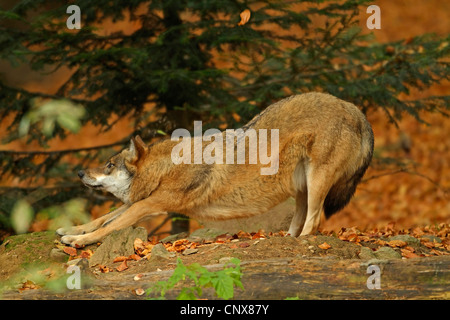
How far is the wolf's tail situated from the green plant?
2.80 metres

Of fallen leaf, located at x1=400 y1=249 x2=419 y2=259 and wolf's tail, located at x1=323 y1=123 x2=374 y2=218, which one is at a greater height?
wolf's tail, located at x1=323 y1=123 x2=374 y2=218

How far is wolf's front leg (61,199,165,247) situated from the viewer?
6.90 meters

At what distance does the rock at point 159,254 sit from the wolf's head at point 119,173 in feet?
4.73

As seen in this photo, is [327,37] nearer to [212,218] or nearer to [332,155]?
[332,155]

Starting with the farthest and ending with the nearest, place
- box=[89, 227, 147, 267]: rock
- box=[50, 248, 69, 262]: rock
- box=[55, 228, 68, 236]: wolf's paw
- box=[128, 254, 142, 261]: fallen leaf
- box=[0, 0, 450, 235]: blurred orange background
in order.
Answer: box=[0, 0, 450, 235]: blurred orange background, box=[55, 228, 68, 236]: wolf's paw, box=[50, 248, 69, 262]: rock, box=[89, 227, 147, 267]: rock, box=[128, 254, 142, 261]: fallen leaf

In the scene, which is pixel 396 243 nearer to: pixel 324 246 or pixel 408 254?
pixel 408 254

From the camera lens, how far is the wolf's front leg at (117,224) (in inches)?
272

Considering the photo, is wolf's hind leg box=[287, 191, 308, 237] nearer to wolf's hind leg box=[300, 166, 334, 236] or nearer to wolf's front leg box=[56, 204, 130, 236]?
wolf's hind leg box=[300, 166, 334, 236]

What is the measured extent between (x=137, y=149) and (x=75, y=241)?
140 cm

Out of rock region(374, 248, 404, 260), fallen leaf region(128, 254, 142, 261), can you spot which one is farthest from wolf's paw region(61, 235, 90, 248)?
rock region(374, 248, 404, 260)

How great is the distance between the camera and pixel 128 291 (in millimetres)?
4785

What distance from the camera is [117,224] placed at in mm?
6922

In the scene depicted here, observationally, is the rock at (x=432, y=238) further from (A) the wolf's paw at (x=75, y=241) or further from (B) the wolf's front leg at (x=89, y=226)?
(A) the wolf's paw at (x=75, y=241)

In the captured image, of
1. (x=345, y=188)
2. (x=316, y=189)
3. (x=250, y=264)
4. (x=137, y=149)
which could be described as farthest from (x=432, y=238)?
(x=137, y=149)
